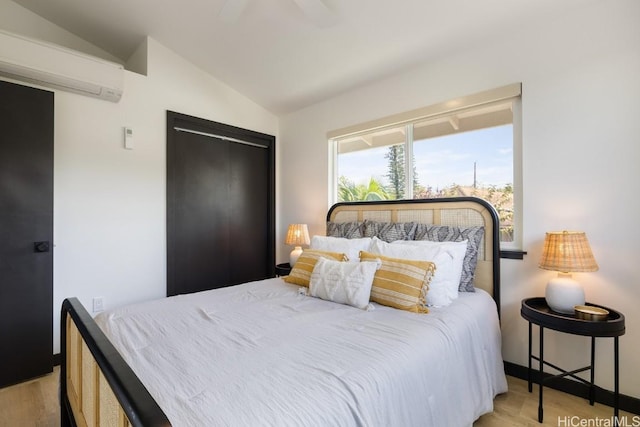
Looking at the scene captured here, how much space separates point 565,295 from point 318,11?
2.29 metres

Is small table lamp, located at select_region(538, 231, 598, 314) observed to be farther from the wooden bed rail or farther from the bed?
the wooden bed rail

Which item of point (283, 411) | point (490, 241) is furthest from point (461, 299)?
point (283, 411)

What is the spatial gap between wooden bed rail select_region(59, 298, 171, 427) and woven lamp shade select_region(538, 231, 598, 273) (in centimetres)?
214

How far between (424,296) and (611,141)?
1.53m

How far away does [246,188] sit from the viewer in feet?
12.5

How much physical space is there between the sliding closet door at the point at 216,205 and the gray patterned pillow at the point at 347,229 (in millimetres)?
1157

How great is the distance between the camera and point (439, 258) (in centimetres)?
201

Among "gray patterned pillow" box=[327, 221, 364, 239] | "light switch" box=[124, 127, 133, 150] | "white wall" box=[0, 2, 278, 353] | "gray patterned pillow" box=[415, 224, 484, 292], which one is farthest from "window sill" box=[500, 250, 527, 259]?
"light switch" box=[124, 127, 133, 150]

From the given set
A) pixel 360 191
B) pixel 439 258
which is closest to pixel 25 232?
pixel 360 191

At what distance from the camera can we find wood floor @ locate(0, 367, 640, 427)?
1783 mm

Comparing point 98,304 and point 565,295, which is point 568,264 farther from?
point 98,304

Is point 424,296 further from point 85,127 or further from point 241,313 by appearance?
point 85,127

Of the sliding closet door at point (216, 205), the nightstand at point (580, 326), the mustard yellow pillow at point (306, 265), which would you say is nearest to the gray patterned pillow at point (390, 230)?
the mustard yellow pillow at point (306, 265)

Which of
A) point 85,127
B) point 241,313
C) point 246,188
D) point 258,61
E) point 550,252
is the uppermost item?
point 258,61
